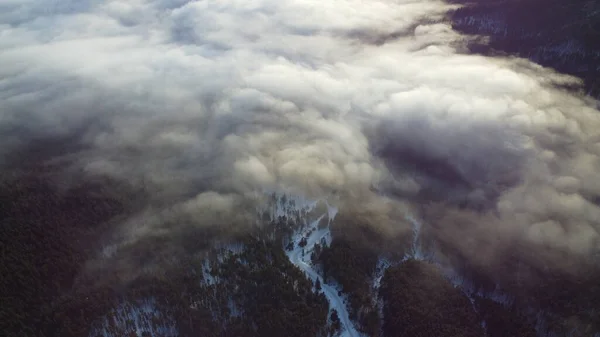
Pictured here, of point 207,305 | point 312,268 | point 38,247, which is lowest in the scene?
point 312,268

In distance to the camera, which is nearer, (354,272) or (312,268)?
(354,272)

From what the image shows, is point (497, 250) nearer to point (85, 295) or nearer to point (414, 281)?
point (414, 281)

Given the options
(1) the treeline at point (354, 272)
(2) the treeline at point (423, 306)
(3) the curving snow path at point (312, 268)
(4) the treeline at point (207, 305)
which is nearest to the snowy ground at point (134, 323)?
(4) the treeline at point (207, 305)

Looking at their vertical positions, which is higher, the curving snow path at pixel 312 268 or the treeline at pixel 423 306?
the treeline at pixel 423 306

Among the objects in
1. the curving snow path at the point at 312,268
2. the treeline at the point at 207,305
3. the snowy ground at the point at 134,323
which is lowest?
the curving snow path at the point at 312,268

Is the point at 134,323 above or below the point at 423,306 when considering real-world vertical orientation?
below

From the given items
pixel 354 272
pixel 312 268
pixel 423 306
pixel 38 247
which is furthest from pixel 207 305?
pixel 38 247

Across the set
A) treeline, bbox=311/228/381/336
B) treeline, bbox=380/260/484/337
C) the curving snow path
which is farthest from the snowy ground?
treeline, bbox=380/260/484/337

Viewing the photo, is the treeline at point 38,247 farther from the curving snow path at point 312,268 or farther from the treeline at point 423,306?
the treeline at point 423,306

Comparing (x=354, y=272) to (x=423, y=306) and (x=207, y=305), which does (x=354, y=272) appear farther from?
(x=207, y=305)
